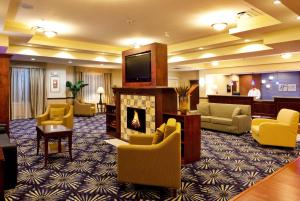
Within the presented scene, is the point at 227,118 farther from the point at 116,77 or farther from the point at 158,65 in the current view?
the point at 116,77

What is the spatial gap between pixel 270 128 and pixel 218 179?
2615 millimetres

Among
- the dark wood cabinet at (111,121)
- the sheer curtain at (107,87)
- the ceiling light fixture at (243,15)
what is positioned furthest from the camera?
the sheer curtain at (107,87)

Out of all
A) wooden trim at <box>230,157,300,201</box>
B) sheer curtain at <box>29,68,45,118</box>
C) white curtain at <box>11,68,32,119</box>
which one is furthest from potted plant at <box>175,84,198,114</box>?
white curtain at <box>11,68,32,119</box>

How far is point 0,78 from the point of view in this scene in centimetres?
558

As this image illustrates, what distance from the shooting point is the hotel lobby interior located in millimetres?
3023

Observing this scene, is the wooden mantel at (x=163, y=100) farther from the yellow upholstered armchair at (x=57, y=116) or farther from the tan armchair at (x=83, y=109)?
the tan armchair at (x=83, y=109)

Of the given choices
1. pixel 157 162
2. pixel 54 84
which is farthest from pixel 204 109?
pixel 54 84

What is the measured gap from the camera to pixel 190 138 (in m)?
4.35

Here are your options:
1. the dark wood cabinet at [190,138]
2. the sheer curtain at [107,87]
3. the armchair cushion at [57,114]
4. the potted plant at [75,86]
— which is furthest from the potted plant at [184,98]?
the sheer curtain at [107,87]

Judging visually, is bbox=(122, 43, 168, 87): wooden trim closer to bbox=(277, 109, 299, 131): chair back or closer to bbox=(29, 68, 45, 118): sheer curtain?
bbox=(277, 109, 299, 131): chair back

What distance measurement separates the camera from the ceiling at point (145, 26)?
4.14 meters

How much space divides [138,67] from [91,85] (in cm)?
697

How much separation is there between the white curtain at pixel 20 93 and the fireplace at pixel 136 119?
20.2 ft

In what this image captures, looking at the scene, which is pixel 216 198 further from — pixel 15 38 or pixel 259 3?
pixel 15 38
